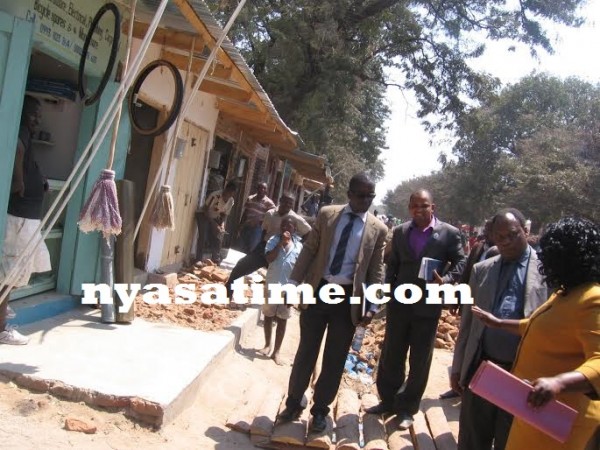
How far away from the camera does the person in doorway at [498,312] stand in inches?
128

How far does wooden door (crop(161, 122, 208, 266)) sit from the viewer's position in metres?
8.47

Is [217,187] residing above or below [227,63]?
below

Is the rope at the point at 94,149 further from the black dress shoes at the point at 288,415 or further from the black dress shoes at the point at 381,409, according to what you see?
the black dress shoes at the point at 381,409

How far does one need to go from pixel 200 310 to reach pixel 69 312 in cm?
161

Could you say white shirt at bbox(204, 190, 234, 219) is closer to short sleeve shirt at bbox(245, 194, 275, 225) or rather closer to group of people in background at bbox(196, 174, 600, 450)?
short sleeve shirt at bbox(245, 194, 275, 225)

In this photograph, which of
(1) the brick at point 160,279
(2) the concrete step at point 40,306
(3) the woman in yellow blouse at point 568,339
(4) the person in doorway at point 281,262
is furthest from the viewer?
(1) the brick at point 160,279

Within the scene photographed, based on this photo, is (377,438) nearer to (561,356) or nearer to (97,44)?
(561,356)

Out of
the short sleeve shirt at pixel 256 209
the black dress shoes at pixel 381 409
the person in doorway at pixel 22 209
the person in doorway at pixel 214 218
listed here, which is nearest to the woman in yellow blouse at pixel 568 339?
the black dress shoes at pixel 381 409

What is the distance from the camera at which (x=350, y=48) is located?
47.2ft

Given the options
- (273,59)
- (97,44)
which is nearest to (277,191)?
(273,59)

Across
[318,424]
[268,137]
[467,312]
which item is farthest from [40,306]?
[268,137]

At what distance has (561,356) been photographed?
2305mm

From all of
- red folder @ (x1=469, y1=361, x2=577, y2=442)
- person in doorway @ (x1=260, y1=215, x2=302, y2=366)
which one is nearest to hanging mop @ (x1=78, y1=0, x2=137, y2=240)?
person in doorway @ (x1=260, y1=215, x2=302, y2=366)

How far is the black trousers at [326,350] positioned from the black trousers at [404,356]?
0.47 m
